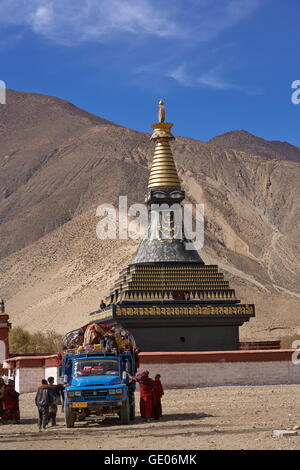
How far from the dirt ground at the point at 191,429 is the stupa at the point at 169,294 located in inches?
444

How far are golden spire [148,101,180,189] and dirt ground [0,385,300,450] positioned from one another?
18001 mm

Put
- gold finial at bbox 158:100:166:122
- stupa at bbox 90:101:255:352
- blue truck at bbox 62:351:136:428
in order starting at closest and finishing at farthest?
blue truck at bbox 62:351:136:428 → stupa at bbox 90:101:255:352 → gold finial at bbox 158:100:166:122

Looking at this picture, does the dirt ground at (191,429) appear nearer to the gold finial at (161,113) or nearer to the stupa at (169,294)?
the stupa at (169,294)

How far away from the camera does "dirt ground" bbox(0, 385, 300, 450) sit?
49.8ft

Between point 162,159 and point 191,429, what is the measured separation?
26699mm

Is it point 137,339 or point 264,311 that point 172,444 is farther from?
point 264,311

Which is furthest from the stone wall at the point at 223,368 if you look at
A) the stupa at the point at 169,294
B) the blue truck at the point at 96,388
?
the blue truck at the point at 96,388

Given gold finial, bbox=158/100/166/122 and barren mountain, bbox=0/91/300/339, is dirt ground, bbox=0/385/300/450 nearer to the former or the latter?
gold finial, bbox=158/100/166/122

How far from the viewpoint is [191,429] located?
17.7 meters

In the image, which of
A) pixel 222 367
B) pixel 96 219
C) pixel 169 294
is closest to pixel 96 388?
pixel 222 367

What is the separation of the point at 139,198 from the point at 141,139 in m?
41.3

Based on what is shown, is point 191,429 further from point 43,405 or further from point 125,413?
point 43,405

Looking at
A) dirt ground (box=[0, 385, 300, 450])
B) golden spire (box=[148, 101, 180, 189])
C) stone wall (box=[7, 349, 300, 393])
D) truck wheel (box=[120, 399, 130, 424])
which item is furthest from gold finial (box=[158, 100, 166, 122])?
truck wheel (box=[120, 399, 130, 424])

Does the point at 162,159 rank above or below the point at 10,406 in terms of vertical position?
above
